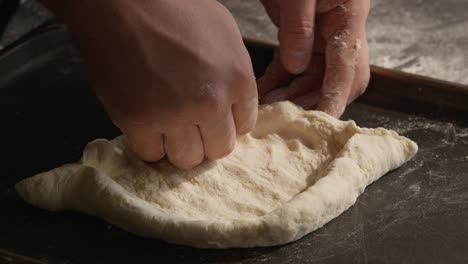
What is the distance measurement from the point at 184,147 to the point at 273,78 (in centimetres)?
54

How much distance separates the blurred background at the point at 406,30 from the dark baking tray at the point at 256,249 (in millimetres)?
426

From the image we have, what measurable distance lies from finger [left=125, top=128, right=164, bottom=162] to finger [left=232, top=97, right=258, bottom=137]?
18 cm

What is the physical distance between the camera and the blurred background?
90.8 inches

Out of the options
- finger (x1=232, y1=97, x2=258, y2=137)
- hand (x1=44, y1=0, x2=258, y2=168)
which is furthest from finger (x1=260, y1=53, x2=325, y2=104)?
hand (x1=44, y1=0, x2=258, y2=168)

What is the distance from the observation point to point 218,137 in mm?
1412

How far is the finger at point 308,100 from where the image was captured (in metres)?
1.76

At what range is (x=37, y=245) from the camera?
4.51ft

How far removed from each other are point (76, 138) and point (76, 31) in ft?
1.63

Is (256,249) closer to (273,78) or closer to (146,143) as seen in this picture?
(146,143)

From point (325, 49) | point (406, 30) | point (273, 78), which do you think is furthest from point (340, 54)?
point (406, 30)

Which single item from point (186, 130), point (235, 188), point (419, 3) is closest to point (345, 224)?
point (235, 188)

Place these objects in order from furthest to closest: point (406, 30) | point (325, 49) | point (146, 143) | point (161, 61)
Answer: point (406, 30) → point (325, 49) → point (146, 143) → point (161, 61)

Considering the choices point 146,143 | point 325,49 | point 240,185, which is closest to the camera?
point 146,143

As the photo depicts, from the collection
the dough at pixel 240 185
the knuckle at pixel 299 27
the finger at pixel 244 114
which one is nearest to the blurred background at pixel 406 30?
the knuckle at pixel 299 27
